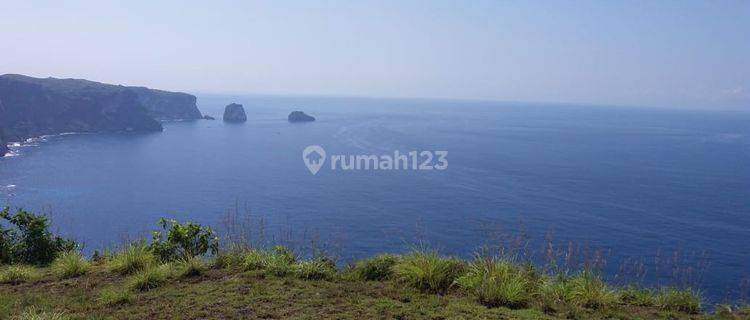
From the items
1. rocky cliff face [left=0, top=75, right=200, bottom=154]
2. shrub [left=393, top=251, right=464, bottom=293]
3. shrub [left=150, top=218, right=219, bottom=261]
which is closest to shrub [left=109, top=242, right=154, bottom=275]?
shrub [left=150, top=218, right=219, bottom=261]

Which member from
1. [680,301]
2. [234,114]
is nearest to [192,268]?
[680,301]

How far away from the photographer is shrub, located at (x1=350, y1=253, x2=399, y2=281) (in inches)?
285

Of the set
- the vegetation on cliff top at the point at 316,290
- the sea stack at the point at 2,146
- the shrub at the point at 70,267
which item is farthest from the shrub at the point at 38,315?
the sea stack at the point at 2,146

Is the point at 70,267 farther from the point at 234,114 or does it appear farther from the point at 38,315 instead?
the point at 234,114

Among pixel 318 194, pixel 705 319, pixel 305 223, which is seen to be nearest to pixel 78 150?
pixel 318 194

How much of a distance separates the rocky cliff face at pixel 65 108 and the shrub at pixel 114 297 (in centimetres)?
11413

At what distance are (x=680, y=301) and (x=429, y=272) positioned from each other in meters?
3.04

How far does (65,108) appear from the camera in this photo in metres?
123

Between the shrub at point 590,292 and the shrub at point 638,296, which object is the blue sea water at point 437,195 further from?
the shrub at point 638,296

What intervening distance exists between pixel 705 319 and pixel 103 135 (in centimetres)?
13063

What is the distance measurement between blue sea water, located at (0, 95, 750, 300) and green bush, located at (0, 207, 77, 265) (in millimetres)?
8333

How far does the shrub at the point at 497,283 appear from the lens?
604 cm

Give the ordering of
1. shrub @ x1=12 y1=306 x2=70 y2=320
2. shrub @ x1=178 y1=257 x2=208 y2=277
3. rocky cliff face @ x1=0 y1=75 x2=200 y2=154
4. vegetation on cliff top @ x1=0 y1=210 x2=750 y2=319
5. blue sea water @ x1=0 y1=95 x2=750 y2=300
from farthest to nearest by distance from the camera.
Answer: rocky cliff face @ x1=0 y1=75 x2=200 y2=154
blue sea water @ x1=0 y1=95 x2=750 y2=300
shrub @ x1=178 y1=257 x2=208 y2=277
vegetation on cliff top @ x1=0 y1=210 x2=750 y2=319
shrub @ x1=12 y1=306 x2=70 y2=320

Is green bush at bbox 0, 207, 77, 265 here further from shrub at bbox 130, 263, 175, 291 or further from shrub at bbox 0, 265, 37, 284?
shrub at bbox 130, 263, 175, 291
